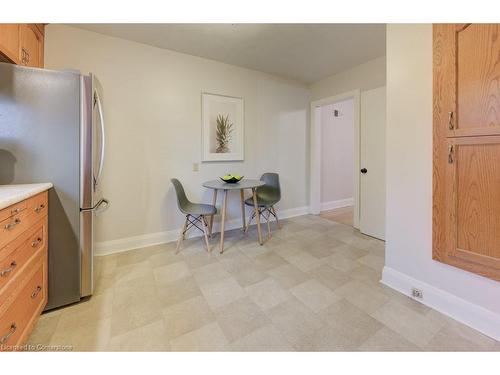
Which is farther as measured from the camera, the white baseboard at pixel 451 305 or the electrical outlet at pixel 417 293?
the electrical outlet at pixel 417 293

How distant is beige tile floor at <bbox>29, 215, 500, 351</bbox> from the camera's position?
1.23 m

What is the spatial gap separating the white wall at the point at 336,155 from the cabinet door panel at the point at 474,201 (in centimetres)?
308

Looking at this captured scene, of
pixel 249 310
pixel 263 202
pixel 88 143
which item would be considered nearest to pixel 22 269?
pixel 88 143

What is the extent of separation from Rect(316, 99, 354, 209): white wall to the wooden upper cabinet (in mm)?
4187

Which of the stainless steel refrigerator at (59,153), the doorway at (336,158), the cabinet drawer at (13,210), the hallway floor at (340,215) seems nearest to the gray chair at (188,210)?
the stainless steel refrigerator at (59,153)

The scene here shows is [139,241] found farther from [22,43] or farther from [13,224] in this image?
[22,43]

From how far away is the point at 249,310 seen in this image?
1.52 m

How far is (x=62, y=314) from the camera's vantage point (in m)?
1.47

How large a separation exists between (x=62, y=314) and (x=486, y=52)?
316cm

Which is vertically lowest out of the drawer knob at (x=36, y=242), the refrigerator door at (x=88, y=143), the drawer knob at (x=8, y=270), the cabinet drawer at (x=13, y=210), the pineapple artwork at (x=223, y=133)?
the drawer knob at (x=8, y=270)

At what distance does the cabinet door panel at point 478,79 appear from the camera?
120cm

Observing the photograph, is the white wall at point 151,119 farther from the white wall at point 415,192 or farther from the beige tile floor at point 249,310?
the white wall at point 415,192
